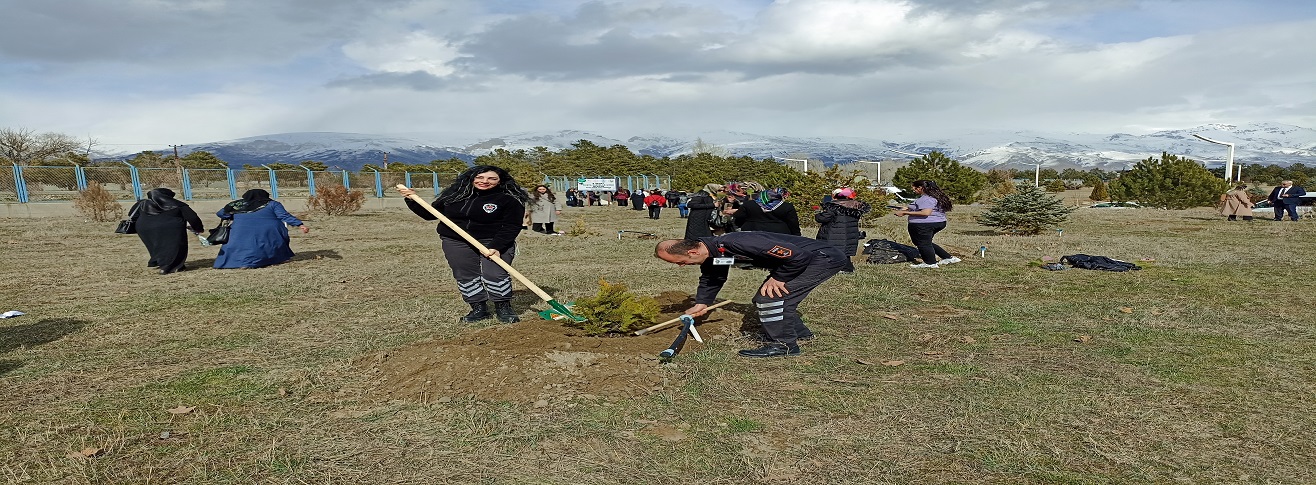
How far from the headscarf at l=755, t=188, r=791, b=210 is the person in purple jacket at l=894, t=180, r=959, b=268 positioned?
2915 mm

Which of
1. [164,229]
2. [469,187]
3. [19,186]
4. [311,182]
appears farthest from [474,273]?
[311,182]

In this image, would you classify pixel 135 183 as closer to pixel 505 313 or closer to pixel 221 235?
pixel 221 235

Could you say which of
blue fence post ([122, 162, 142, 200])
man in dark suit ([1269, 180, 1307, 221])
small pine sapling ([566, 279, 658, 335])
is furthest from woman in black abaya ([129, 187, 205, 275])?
man in dark suit ([1269, 180, 1307, 221])

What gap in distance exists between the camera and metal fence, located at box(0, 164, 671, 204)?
972 inches

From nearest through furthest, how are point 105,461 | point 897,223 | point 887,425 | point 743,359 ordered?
point 105,461 → point 887,425 → point 743,359 → point 897,223

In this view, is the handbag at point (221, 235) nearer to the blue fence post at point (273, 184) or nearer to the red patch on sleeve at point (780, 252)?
the red patch on sleeve at point (780, 252)

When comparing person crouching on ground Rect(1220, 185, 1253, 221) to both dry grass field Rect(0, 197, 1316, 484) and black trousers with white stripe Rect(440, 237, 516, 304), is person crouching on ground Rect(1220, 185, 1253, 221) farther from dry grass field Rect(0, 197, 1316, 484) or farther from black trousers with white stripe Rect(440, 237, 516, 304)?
black trousers with white stripe Rect(440, 237, 516, 304)

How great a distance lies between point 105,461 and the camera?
3959mm

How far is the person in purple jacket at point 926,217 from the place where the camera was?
36.8 ft

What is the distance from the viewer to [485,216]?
23.6 feet

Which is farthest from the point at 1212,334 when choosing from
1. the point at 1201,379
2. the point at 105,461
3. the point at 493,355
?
the point at 105,461

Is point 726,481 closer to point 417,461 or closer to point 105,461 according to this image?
point 417,461

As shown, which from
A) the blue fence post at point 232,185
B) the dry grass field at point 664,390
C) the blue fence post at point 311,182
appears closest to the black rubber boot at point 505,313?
the dry grass field at point 664,390

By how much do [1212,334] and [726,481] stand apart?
216 inches
